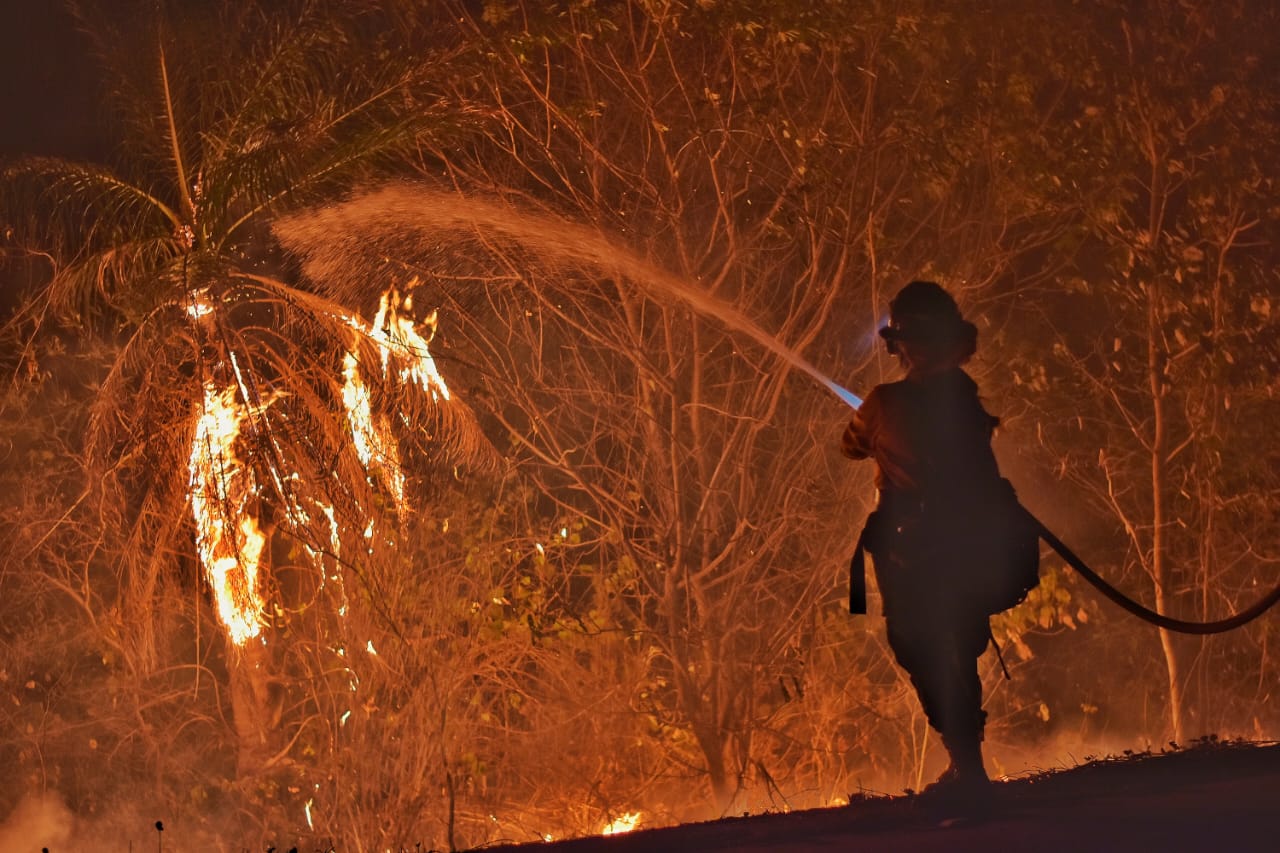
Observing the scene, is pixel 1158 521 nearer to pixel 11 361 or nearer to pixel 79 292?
pixel 79 292

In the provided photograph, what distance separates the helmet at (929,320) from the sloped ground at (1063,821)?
4.98ft

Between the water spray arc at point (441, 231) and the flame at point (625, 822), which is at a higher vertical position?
the water spray arc at point (441, 231)

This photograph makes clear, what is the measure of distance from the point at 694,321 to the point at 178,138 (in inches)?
153

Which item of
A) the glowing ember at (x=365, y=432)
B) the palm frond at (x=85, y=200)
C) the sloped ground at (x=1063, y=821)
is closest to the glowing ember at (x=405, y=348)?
the glowing ember at (x=365, y=432)

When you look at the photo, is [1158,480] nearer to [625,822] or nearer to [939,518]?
[625,822]

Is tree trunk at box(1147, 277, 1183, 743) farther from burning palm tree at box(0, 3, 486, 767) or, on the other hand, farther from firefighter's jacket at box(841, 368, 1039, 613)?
firefighter's jacket at box(841, 368, 1039, 613)

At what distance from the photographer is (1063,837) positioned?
4574 mm

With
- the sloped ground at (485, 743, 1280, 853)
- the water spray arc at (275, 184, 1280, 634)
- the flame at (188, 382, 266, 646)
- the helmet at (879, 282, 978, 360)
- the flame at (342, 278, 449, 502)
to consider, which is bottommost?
the sloped ground at (485, 743, 1280, 853)

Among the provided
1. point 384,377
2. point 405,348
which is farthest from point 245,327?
point 405,348

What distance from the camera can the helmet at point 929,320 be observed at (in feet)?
17.3

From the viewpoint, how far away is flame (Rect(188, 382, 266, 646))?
10750 mm

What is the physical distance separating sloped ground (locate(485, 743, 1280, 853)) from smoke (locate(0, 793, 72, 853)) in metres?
9.98

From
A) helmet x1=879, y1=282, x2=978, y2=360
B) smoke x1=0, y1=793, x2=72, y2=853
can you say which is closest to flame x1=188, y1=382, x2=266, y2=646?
smoke x1=0, y1=793, x2=72, y2=853

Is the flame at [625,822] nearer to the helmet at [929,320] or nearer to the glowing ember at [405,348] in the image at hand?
the glowing ember at [405,348]
